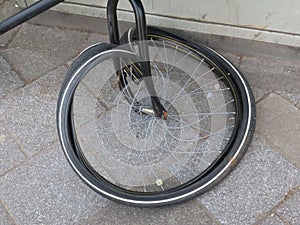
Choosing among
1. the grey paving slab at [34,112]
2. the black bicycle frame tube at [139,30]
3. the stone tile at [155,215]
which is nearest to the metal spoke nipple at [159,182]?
the stone tile at [155,215]

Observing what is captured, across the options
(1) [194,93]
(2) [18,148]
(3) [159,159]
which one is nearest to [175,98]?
(1) [194,93]

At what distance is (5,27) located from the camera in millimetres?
1981

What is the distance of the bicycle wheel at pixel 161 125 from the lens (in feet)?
7.86

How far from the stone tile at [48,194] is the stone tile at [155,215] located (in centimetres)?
6

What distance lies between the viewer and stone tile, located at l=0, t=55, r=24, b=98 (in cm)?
302

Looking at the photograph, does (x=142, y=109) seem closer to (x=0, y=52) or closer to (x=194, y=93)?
(x=194, y=93)

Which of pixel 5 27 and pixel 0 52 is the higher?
pixel 5 27

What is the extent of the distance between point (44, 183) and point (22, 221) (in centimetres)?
25

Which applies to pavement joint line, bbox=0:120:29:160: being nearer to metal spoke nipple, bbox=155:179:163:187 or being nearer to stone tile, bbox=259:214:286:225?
metal spoke nipple, bbox=155:179:163:187

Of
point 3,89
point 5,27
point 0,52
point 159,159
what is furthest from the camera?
point 0,52

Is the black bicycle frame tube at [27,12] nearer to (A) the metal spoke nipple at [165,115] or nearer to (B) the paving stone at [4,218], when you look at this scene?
(A) the metal spoke nipple at [165,115]

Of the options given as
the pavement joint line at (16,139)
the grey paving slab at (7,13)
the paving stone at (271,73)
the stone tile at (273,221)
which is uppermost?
the grey paving slab at (7,13)

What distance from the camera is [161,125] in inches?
107

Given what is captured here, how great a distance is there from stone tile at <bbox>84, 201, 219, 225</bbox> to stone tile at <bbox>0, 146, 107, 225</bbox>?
0.06 m
